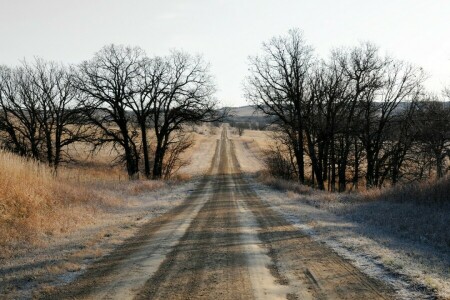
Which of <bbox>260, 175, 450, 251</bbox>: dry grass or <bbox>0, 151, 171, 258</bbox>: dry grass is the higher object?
<bbox>0, 151, 171, 258</bbox>: dry grass

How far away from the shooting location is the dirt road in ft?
18.5

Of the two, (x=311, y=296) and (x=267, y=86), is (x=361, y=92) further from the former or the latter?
(x=311, y=296)

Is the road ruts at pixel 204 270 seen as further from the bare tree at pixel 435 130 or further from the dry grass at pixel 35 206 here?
the bare tree at pixel 435 130

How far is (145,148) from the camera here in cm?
3594

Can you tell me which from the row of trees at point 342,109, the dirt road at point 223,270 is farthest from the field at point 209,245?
the row of trees at point 342,109

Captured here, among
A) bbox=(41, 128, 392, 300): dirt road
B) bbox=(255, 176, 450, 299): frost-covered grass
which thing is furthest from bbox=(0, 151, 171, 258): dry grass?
bbox=(255, 176, 450, 299): frost-covered grass

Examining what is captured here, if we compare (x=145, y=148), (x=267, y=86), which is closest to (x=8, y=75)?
(x=145, y=148)

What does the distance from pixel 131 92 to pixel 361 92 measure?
2013 centimetres

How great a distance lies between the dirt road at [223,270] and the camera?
Answer: 5641mm

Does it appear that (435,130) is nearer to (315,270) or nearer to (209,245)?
(209,245)

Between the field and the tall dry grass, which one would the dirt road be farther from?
the tall dry grass

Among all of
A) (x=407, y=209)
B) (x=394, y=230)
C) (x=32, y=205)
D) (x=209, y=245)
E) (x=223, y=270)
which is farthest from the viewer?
(x=407, y=209)

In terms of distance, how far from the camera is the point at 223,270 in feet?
22.2

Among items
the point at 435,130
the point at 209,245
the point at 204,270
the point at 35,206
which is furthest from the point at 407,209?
the point at 435,130
